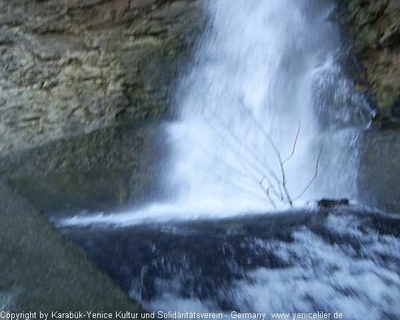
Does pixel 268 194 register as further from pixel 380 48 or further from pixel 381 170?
pixel 380 48

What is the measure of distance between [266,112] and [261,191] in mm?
1136

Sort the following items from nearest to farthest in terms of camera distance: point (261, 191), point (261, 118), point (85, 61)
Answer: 1. point (261, 191)
2. point (261, 118)
3. point (85, 61)

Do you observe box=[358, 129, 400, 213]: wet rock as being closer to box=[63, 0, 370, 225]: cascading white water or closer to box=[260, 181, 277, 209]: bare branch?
box=[63, 0, 370, 225]: cascading white water

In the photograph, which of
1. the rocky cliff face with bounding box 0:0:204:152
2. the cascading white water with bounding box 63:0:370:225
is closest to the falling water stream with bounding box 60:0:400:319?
the cascading white water with bounding box 63:0:370:225

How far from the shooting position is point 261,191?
16.6 feet

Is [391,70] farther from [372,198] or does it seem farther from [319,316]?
[319,316]

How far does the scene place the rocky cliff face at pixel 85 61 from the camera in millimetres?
5785

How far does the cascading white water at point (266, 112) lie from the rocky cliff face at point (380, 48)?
9.0 inches

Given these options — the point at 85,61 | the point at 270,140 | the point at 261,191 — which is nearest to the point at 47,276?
the point at 261,191

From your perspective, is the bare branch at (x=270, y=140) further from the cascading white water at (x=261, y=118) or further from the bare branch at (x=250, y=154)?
the bare branch at (x=250, y=154)

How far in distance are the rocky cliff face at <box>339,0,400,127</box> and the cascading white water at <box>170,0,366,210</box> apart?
0.23m

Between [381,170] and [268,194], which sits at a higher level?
[381,170]

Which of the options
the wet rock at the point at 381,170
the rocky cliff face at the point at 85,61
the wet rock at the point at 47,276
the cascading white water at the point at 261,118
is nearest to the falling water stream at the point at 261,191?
the cascading white water at the point at 261,118

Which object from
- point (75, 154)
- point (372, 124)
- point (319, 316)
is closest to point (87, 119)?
point (75, 154)
